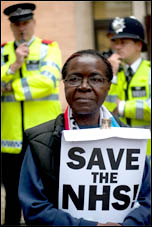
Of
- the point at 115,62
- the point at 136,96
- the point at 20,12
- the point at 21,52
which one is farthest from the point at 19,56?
the point at 136,96

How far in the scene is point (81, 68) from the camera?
254 centimetres

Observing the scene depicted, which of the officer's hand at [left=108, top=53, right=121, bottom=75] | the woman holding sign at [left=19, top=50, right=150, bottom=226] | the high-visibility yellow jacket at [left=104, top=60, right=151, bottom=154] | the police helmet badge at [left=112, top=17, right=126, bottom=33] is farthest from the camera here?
the police helmet badge at [left=112, top=17, right=126, bottom=33]

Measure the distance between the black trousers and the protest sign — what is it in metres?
2.47

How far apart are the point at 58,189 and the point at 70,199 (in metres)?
0.07

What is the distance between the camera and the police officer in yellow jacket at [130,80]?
4.55 metres

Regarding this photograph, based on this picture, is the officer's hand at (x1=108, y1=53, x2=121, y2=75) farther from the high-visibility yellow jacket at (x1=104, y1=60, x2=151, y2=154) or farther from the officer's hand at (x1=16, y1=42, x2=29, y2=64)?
the officer's hand at (x1=16, y1=42, x2=29, y2=64)

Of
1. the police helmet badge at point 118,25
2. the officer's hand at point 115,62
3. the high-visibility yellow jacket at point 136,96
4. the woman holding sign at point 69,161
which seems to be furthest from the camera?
the police helmet badge at point 118,25

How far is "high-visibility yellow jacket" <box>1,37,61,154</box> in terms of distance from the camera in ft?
15.7

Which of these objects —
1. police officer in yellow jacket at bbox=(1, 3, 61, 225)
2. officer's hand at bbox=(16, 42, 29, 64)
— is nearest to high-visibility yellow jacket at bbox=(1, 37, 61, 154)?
police officer in yellow jacket at bbox=(1, 3, 61, 225)

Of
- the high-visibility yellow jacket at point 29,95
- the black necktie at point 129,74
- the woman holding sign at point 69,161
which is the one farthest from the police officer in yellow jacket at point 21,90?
the woman holding sign at point 69,161

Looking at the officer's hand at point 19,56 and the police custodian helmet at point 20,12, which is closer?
the officer's hand at point 19,56

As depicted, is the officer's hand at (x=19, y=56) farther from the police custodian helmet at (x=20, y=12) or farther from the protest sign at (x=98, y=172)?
the protest sign at (x=98, y=172)

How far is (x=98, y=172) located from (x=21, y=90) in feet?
7.86

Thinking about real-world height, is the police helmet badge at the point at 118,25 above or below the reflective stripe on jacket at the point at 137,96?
above
